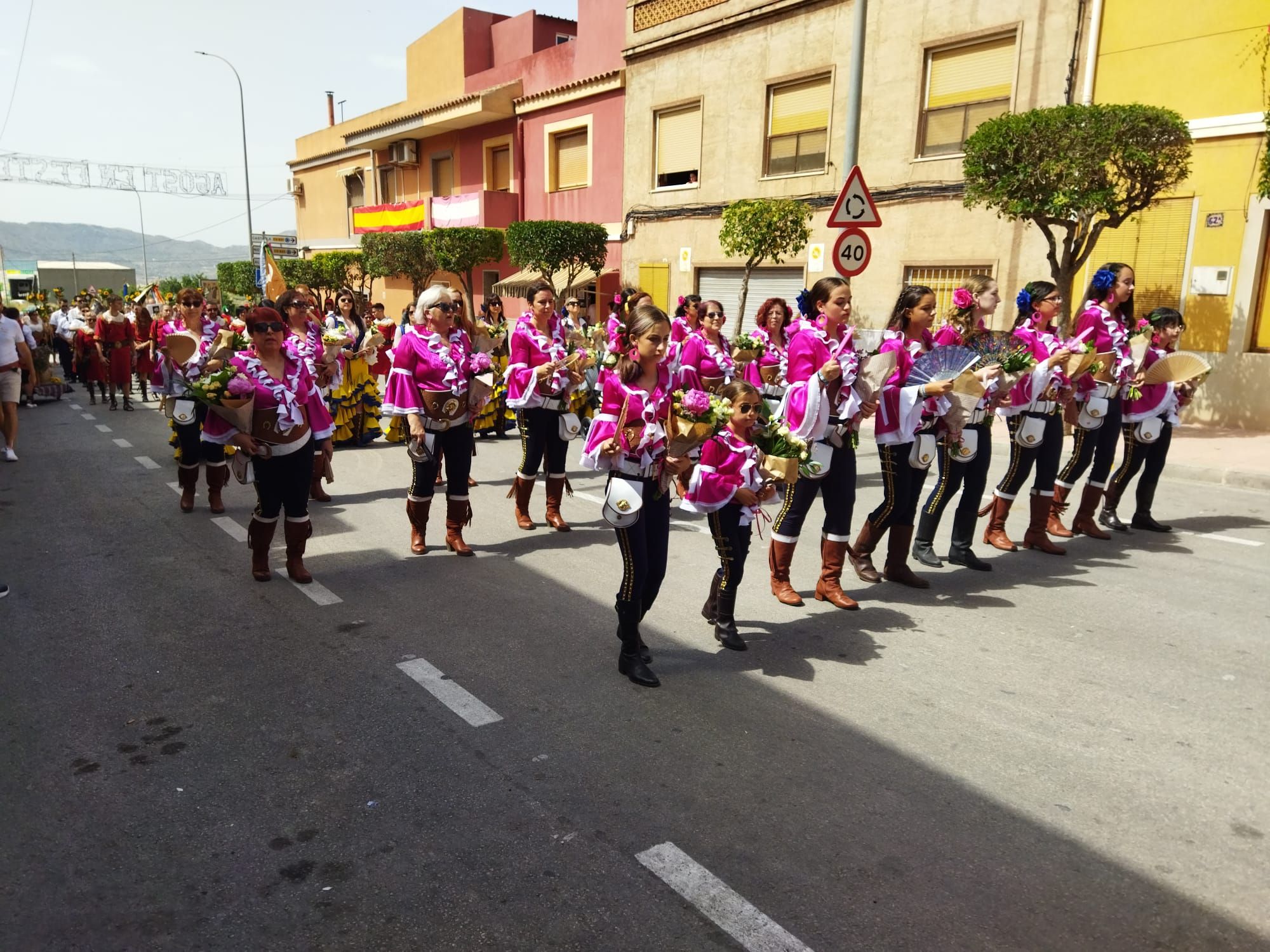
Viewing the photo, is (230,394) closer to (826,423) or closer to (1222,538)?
(826,423)

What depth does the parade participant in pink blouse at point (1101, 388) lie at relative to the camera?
23.0 ft

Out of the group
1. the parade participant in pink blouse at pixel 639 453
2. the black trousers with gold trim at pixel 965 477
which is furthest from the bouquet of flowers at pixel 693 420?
the black trousers with gold trim at pixel 965 477

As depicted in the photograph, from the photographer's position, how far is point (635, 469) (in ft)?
14.7

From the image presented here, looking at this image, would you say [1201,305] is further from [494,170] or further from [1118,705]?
[494,170]

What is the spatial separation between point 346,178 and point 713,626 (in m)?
40.7

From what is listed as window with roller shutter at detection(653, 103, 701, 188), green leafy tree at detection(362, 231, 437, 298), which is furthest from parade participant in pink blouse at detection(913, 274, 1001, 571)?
green leafy tree at detection(362, 231, 437, 298)

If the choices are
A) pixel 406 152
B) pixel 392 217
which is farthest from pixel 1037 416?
pixel 406 152

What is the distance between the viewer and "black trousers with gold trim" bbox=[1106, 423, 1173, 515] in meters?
7.59

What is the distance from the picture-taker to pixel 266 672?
15.5ft

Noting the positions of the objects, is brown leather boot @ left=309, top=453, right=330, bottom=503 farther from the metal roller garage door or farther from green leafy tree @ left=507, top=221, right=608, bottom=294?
green leafy tree @ left=507, top=221, right=608, bottom=294

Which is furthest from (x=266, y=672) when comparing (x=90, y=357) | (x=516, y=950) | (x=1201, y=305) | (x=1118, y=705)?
(x=90, y=357)

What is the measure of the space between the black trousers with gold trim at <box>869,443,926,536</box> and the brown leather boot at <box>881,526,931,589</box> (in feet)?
0.33

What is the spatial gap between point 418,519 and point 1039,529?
4823 millimetres

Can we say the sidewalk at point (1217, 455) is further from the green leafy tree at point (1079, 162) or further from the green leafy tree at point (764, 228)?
the green leafy tree at point (764, 228)
